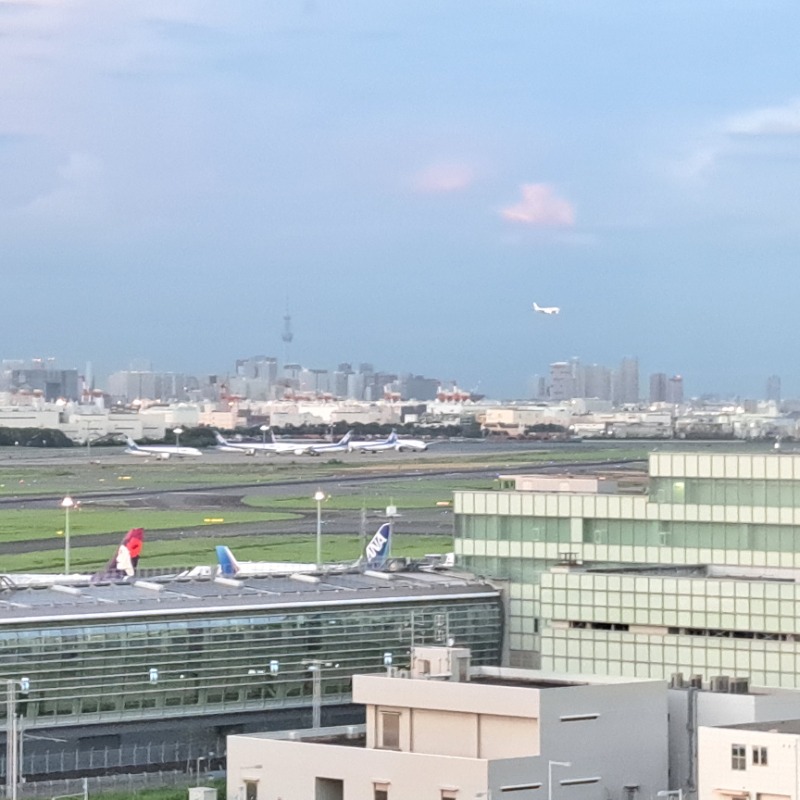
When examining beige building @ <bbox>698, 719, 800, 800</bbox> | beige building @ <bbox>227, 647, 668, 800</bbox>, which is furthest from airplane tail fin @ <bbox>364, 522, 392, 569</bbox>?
beige building @ <bbox>698, 719, 800, 800</bbox>

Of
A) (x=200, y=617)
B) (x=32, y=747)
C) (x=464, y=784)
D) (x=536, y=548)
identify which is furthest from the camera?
(x=536, y=548)

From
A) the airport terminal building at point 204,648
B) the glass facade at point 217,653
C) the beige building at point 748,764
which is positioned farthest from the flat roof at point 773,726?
the glass facade at point 217,653

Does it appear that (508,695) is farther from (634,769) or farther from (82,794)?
(82,794)

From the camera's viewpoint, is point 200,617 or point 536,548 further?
point 536,548

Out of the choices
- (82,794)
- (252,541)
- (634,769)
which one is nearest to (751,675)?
(634,769)

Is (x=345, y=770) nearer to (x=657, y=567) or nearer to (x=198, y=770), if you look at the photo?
(x=198, y=770)
